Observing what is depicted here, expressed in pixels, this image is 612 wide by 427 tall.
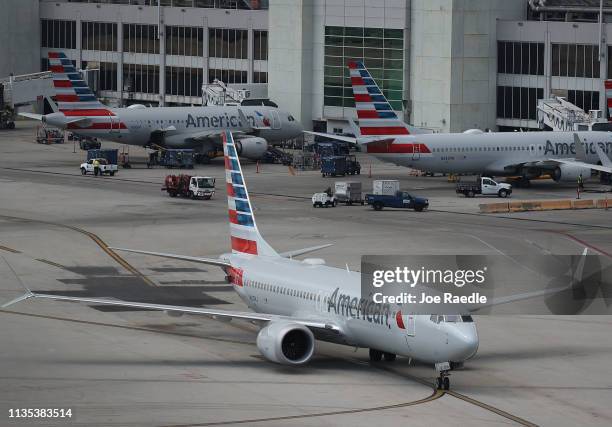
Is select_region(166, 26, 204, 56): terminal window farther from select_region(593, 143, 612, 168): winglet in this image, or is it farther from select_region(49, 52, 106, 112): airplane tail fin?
select_region(593, 143, 612, 168): winglet

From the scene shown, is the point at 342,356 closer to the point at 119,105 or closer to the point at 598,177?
the point at 598,177

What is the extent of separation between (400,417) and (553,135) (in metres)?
82.8

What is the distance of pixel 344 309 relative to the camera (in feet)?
171

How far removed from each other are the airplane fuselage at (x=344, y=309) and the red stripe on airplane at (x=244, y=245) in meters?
0.35

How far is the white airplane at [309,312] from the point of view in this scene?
158 ft

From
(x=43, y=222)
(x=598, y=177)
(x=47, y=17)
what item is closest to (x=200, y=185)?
(x=43, y=222)

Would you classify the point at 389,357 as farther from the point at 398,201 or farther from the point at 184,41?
the point at 184,41

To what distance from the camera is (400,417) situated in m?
45.1


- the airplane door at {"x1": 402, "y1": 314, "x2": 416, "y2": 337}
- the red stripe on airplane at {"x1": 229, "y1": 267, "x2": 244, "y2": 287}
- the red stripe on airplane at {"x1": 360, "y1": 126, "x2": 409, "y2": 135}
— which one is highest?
the red stripe on airplane at {"x1": 360, "y1": 126, "x2": 409, "y2": 135}

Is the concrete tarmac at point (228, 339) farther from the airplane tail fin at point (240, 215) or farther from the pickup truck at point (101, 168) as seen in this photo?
the pickup truck at point (101, 168)

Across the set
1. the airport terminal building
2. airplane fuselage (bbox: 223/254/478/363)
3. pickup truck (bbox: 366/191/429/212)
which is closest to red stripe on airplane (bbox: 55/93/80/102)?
the airport terminal building

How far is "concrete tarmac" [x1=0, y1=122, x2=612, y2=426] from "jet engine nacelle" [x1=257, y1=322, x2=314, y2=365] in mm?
619

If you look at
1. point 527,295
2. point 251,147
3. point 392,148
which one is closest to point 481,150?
point 392,148

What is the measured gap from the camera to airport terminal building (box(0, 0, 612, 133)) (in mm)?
144500
